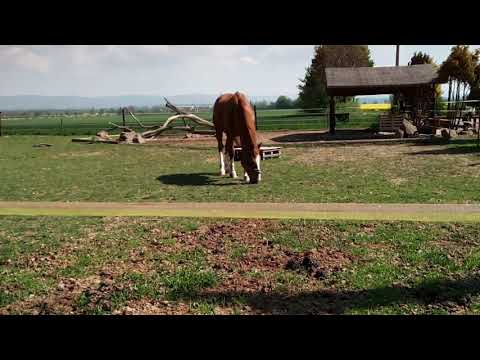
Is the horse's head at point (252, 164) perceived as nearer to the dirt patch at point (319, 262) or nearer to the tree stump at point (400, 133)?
the dirt patch at point (319, 262)


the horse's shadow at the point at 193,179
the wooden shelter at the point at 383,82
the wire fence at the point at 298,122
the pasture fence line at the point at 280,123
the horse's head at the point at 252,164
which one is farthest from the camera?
the pasture fence line at the point at 280,123

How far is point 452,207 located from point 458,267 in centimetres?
259

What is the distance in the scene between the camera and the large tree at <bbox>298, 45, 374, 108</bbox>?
47656mm

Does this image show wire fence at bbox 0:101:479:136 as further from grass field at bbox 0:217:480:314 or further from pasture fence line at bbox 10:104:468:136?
grass field at bbox 0:217:480:314

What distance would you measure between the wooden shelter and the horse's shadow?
14569 millimetres

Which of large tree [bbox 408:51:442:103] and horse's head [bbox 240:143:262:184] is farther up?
large tree [bbox 408:51:442:103]

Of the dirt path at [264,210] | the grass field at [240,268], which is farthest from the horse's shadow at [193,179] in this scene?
the grass field at [240,268]

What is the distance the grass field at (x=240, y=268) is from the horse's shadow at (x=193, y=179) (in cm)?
358

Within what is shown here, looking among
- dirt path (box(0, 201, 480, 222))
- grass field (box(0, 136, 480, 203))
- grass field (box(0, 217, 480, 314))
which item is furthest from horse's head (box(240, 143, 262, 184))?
grass field (box(0, 217, 480, 314))

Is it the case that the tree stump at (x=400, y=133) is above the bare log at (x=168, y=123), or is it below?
below

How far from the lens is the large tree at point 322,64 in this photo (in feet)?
156
